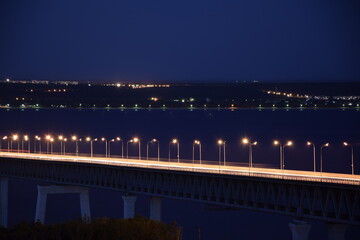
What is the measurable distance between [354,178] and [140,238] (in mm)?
17004

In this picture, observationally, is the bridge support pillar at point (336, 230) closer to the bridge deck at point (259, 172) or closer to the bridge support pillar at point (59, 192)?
the bridge deck at point (259, 172)

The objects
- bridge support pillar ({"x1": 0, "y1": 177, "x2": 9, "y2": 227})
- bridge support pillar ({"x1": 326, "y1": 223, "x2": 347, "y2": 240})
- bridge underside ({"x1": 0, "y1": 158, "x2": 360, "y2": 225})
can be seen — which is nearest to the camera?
bridge support pillar ({"x1": 326, "y1": 223, "x2": 347, "y2": 240})

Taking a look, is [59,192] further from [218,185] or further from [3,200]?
[218,185]

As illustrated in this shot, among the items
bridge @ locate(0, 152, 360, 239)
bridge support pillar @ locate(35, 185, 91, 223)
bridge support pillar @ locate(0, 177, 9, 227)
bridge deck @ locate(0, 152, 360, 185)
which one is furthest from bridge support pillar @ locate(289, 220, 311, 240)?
bridge support pillar @ locate(0, 177, 9, 227)

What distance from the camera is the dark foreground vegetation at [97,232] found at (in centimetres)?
5356

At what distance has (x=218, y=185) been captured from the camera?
6681cm

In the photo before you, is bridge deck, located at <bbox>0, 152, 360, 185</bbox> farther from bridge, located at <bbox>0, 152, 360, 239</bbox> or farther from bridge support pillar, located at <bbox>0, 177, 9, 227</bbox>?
bridge support pillar, located at <bbox>0, 177, 9, 227</bbox>

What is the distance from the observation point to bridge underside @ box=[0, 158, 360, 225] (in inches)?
2265

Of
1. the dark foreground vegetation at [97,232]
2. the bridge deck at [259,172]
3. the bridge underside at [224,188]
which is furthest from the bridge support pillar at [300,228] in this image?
the dark foreground vegetation at [97,232]

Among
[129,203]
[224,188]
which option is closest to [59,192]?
[129,203]

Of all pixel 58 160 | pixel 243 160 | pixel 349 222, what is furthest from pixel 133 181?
pixel 243 160

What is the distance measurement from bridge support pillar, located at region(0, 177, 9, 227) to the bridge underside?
7.40m

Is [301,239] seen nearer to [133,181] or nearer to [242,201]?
[242,201]

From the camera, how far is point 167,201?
109 meters
